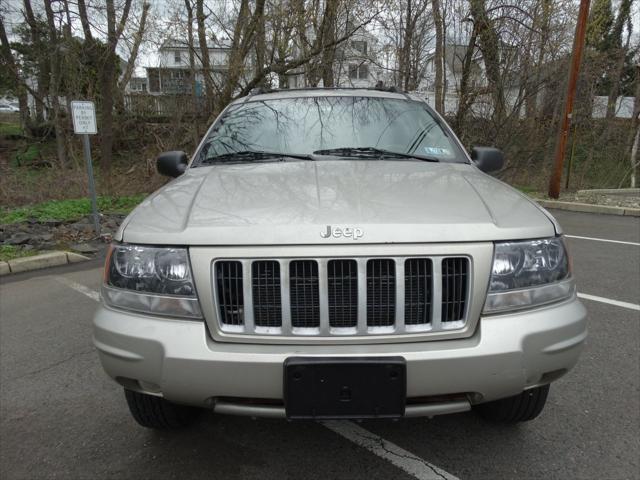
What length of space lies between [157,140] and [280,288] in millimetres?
14977

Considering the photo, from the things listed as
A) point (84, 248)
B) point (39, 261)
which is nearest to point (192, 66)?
point (84, 248)

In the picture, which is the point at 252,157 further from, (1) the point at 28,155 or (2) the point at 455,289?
(1) the point at 28,155

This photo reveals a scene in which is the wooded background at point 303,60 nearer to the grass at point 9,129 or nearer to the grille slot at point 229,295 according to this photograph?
the grass at point 9,129

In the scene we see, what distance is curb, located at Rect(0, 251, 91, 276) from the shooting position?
5949 millimetres

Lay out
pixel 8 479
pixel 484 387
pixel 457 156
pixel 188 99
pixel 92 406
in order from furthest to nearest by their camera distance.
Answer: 1. pixel 188 99
2. pixel 457 156
3. pixel 92 406
4. pixel 8 479
5. pixel 484 387

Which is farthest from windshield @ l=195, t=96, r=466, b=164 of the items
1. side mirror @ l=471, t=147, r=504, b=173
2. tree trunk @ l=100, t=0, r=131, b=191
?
tree trunk @ l=100, t=0, r=131, b=191

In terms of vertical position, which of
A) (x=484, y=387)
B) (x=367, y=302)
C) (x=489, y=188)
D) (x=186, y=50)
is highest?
(x=186, y=50)

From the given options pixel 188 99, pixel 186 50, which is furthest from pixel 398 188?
pixel 188 99

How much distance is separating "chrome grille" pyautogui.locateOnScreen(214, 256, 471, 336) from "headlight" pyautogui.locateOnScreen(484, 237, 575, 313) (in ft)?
0.43

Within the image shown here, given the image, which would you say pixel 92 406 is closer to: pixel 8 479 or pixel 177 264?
pixel 8 479

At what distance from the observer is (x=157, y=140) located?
50.5 ft

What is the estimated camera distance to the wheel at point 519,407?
2.17 meters

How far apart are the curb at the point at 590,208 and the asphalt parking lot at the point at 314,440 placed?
295 inches

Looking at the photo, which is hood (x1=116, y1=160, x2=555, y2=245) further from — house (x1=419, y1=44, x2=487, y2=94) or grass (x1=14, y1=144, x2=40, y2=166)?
grass (x1=14, y1=144, x2=40, y2=166)
